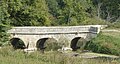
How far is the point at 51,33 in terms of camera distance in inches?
1818

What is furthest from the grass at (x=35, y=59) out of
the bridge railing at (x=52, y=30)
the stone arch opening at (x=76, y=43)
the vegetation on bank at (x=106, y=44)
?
the stone arch opening at (x=76, y=43)

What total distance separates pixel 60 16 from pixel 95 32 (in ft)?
48.0

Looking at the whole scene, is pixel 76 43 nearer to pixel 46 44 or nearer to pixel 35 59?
pixel 46 44

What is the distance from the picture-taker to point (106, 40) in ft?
141

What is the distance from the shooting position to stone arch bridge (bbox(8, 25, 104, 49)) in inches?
1756

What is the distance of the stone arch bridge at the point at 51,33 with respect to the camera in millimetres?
44591

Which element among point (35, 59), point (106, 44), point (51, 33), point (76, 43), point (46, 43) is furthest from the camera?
point (76, 43)

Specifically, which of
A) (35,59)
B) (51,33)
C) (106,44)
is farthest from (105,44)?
(35,59)

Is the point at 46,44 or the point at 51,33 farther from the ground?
the point at 51,33

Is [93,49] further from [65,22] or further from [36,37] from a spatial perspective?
[65,22]

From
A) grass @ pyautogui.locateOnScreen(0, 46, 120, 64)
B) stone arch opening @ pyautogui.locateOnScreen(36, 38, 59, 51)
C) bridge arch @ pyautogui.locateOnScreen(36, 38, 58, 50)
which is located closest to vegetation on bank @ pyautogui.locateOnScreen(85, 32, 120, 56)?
stone arch opening @ pyautogui.locateOnScreen(36, 38, 59, 51)

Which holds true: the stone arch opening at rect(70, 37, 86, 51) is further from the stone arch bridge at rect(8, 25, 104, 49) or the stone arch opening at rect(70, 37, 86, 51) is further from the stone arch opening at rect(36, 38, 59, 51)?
the stone arch opening at rect(36, 38, 59, 51)

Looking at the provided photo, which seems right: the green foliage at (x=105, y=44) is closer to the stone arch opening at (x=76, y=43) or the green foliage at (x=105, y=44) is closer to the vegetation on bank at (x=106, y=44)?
the vegetation on bank at (x=106, y=44)

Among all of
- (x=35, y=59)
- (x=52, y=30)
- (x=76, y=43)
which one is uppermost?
(x=35, y=59)
